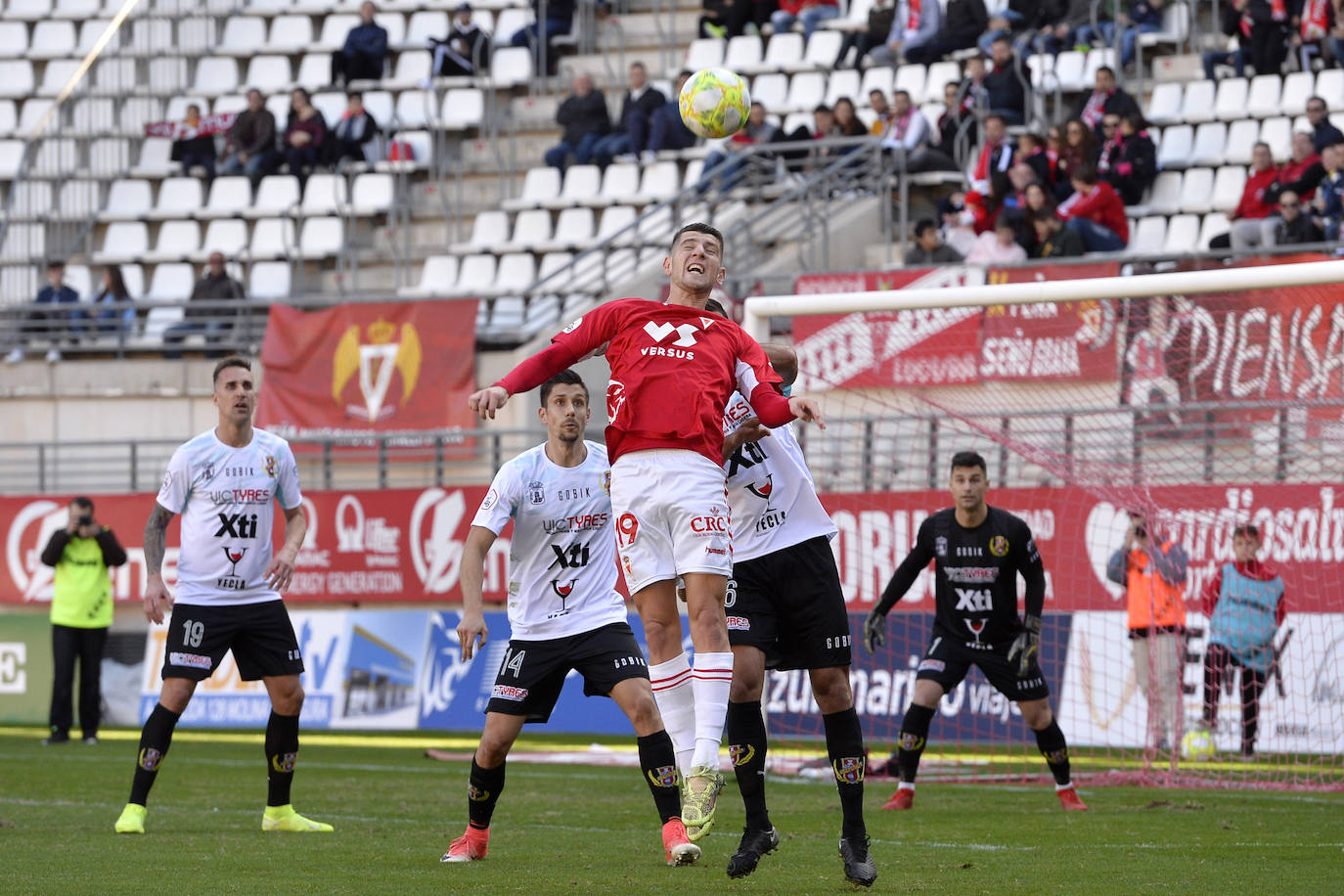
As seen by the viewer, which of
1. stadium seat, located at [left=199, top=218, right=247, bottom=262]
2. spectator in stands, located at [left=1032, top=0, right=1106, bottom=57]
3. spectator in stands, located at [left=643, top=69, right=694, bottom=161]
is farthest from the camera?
stadium seat, located at [left=199, top=218, right=247, bottom=262]

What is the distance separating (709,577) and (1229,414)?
892cm

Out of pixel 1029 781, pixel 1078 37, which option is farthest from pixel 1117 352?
pixel 1078 37

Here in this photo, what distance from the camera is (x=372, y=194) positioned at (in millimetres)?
25922

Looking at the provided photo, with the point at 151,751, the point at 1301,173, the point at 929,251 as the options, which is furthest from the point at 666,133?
the point at 151,751

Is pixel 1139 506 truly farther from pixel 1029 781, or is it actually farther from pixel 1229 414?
pixel 1029 781

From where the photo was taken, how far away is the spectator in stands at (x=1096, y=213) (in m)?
19.3

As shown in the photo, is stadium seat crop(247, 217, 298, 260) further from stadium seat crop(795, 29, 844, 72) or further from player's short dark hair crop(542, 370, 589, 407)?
player's short dark hair crop(542, 370, 589, 407)

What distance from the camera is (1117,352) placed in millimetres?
15672

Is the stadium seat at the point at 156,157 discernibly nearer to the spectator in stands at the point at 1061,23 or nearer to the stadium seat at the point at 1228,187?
the spectator in stands at the point at 1061,23

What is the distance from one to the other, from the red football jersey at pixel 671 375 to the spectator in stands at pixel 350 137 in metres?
19.6

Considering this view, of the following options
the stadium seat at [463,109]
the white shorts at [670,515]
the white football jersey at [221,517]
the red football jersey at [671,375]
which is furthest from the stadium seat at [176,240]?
the white shorts at [670,515]

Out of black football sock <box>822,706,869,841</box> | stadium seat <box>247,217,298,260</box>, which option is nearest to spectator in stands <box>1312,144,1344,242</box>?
black football sock <box>822,706,869,841</box>

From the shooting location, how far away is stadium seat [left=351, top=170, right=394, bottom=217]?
25750mm

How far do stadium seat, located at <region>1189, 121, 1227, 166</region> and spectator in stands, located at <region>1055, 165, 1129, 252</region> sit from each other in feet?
6.78
